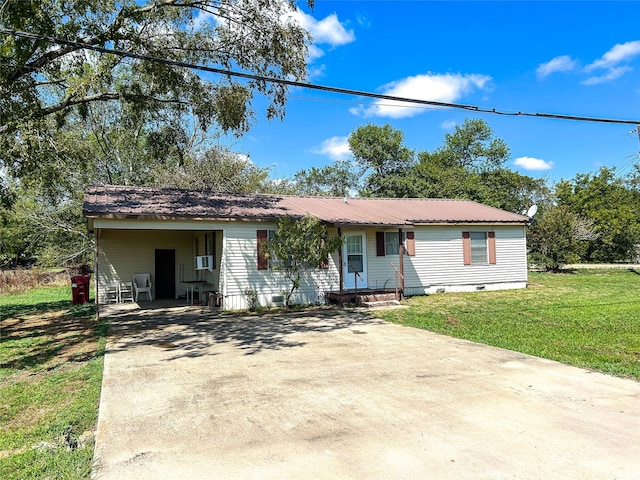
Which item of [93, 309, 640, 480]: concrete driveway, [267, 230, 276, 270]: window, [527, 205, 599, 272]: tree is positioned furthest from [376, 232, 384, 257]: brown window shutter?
[527, 205, 599, 272]: tree

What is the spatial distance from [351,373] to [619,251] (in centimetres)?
3236

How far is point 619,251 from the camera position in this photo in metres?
30.9

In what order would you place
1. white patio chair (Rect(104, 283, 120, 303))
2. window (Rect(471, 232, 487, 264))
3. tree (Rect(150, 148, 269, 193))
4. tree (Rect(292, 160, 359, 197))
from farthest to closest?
1. tree (Rect(292, 160, 359, 197))
2. tree (Rect(150, 148, 269, 193))
3. window (Rect(471, 232, 487, 264))
4. white patio chair (Rect(104, 283, 120, 303))

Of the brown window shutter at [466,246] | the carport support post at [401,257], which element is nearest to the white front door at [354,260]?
the carport support post at [401,257]

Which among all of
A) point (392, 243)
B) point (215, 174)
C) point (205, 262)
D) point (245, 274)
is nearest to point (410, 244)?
point (392, 243)

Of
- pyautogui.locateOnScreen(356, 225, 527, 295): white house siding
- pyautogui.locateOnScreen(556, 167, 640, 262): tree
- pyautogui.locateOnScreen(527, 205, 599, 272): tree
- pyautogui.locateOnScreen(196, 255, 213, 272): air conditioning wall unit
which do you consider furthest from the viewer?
pyautogui.locateOnScreen(556, 167, 640, 262): tree

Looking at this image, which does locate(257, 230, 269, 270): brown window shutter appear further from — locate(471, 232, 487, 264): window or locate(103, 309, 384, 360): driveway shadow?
locate(471, 232, 487, 264): window

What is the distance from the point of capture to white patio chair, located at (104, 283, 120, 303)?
14.3 m

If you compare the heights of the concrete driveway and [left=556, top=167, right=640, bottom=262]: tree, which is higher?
[left=556, top=167, right=640, bottom=262]: tree

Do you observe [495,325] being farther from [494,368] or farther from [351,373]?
[351,373]

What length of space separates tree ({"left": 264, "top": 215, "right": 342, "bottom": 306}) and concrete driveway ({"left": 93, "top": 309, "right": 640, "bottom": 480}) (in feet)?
14.9

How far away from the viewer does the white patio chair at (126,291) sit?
14.5 m

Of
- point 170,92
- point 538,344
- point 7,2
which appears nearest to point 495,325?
point 538,344

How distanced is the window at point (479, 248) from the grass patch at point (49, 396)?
485 inches
